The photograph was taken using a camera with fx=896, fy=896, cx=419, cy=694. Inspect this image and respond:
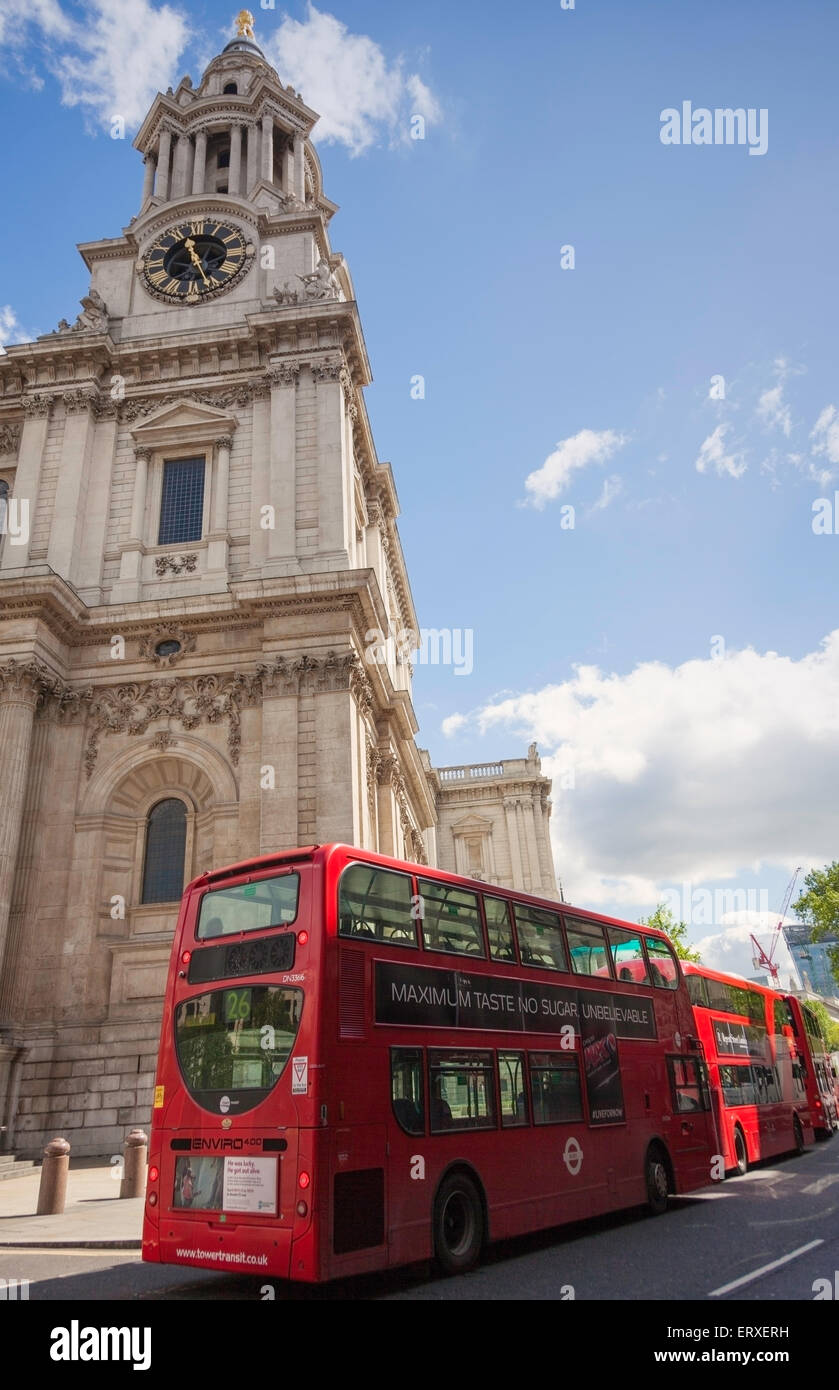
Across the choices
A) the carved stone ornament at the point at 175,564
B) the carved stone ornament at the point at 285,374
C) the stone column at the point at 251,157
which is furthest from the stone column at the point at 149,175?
the carved stone ornament at the point at 175,564

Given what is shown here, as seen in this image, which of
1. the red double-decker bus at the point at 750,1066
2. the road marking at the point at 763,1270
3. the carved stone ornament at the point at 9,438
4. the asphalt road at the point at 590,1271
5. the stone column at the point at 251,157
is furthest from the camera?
the stone column at the point at 251,157

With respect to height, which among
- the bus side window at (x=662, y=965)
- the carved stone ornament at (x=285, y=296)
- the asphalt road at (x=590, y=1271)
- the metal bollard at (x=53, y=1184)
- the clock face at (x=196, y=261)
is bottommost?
the asphalt road at (x=590, y=1271)

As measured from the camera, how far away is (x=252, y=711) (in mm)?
26594

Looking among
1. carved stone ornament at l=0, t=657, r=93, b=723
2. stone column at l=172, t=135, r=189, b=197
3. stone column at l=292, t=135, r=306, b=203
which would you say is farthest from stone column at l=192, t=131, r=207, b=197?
carved stone ornament at l=0, t=657, r=93, b=723

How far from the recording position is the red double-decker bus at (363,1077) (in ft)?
28.5

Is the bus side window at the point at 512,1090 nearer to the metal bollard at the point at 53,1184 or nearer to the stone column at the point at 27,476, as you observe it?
the metal bollard at the point at 53,1184

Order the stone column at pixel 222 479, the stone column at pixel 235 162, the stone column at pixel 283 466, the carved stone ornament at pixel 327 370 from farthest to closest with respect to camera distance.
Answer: the stone column at pixel 235 162, the carved stone ornament at pixel 327 370, the stone column at pixel 222 479, the stone column at pixel 283 466

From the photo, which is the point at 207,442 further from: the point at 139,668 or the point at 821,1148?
the point at 821,1148

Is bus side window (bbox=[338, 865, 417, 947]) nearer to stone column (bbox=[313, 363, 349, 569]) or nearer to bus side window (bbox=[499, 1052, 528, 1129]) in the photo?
bus side window (bbox=[499, 1052, 528, 1129])

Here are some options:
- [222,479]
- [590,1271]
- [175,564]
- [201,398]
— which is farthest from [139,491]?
[590,1271]

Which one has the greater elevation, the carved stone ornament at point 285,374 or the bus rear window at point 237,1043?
the carved stone ornament at point 285,374

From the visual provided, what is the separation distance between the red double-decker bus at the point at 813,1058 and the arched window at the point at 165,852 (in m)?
18.2
